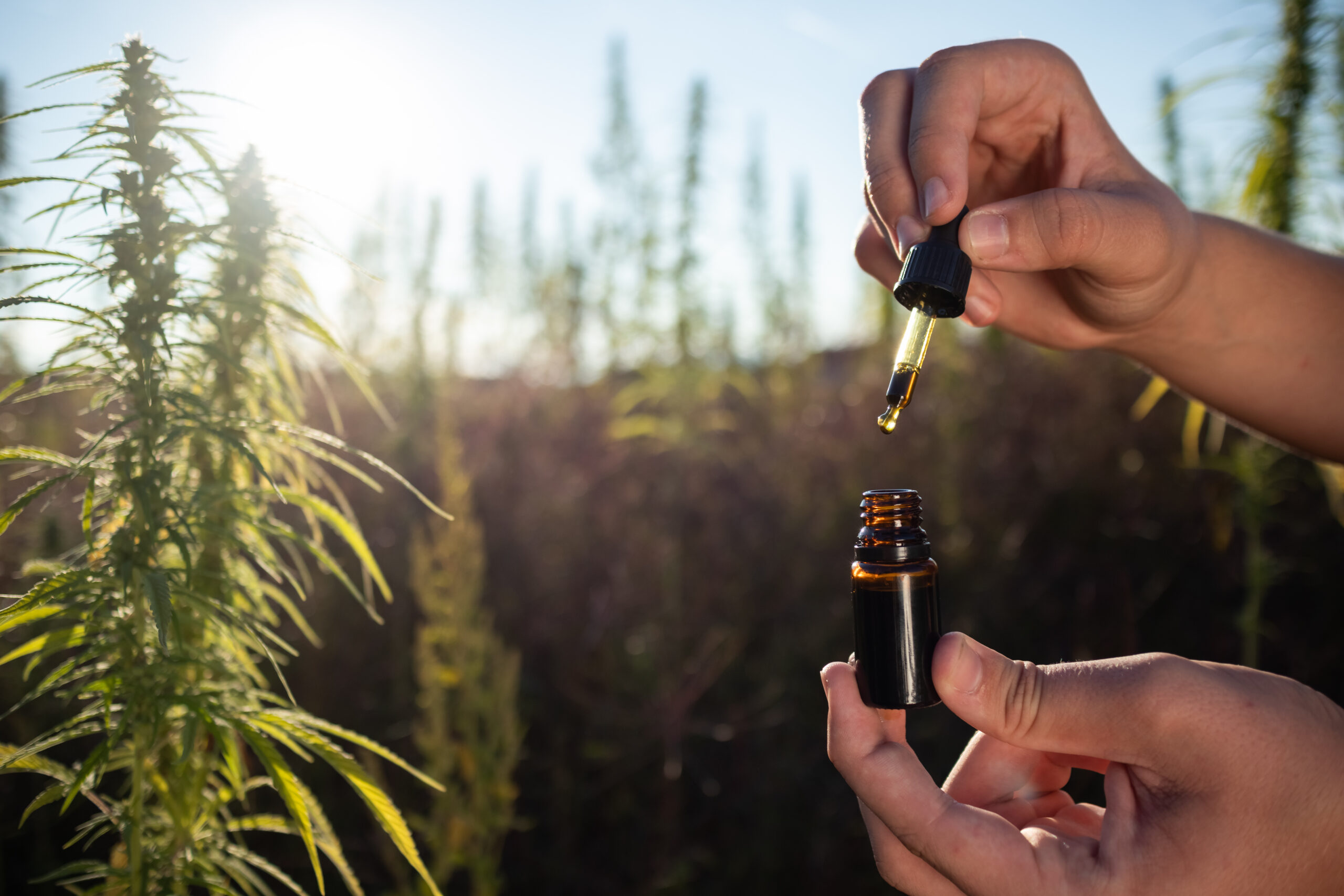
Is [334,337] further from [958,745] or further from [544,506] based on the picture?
[544,506]

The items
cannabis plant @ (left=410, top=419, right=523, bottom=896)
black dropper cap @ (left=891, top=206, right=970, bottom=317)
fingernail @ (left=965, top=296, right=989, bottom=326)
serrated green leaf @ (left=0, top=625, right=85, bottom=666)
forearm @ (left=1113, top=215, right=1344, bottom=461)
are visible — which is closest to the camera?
serrated green leaf @ (left=0, top=625, right=85, bottom=666)

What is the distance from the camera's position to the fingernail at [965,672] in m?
0.95

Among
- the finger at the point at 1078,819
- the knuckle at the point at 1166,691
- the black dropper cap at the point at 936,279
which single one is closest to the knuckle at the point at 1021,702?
the knuckle at the point at 1166,691

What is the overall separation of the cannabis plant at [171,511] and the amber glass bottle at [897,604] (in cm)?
62

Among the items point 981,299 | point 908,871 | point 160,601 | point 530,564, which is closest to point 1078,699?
point 908,871

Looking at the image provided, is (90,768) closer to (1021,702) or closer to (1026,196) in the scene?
(1021,702)

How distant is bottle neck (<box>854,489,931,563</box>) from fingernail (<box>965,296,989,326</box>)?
48 cm

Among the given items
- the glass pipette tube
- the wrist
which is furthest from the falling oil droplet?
the wrist

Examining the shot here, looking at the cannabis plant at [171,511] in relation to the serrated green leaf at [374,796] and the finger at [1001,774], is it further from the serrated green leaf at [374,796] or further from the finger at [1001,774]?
the finger at [1001,774]

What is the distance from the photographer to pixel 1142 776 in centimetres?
98

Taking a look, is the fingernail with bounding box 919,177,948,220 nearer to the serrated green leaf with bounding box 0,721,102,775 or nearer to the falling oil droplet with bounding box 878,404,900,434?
the falling oil droplet with bounding box 878,404,900,434

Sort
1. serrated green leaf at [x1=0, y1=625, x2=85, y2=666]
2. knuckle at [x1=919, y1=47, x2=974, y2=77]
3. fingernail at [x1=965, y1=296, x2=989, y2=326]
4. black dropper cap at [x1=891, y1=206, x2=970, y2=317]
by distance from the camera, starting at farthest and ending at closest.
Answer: fingernail at [x1=965, y1=296, x2=989, y2=326]
knuckle at [x1=919, y1=47, x2=974, y2=77]
black dropper cap at [x1=891, y1=206, x2=970, y2=317]
serrated green leaf at [x1=0, y1=625, x2=85, y2=666]

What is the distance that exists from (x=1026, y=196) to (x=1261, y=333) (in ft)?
3.00

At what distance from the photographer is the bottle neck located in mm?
968
